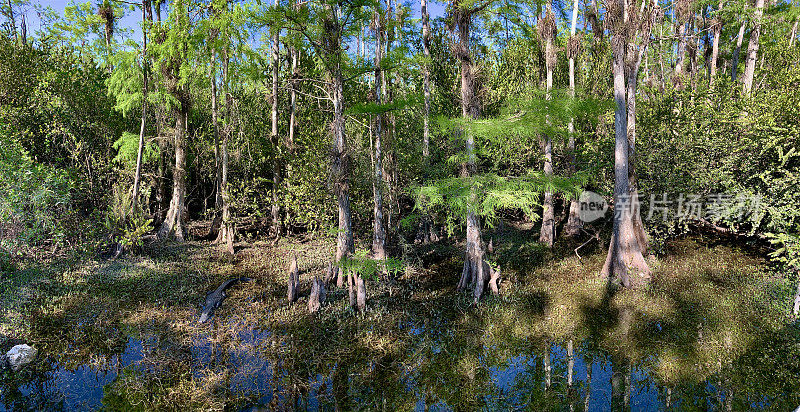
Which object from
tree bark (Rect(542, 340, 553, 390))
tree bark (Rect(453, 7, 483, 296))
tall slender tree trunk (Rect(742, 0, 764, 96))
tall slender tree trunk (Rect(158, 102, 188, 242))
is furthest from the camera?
tall slender tree trunk (Rect(158, 102, 188, 242))

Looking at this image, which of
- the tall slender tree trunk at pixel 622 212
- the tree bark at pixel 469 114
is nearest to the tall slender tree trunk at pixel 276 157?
the tree bark at pixel 469 114

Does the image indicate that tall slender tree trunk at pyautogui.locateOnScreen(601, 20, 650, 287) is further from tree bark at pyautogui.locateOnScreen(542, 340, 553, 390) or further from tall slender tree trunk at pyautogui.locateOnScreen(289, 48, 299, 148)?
tall slender tree trunk at pyautogui.locateOnScreen(289, 48, 299, 148)

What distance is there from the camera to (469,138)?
10055 mm

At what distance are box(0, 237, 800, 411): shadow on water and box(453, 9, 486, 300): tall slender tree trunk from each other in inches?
33.1

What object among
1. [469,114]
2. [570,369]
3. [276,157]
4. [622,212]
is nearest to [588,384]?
[570,369]

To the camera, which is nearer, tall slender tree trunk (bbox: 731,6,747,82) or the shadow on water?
A: the shadow on water

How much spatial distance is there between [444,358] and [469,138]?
5174mm

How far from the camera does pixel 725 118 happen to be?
1309cm

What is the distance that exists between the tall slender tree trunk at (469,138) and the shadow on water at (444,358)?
84 centimetres

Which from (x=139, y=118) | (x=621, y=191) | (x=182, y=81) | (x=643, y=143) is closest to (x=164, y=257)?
(x=182, y=81)

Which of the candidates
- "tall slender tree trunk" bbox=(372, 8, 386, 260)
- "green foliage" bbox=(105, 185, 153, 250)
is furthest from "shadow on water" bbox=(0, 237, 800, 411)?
"green foliage" bbox=(105, 185, 153, 250)

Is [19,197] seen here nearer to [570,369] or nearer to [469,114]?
[469,114]

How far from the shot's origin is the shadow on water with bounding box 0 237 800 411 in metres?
6.46

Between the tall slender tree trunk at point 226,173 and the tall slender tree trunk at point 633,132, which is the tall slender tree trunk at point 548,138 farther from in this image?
the tall slender tree trunk at point 226,173
